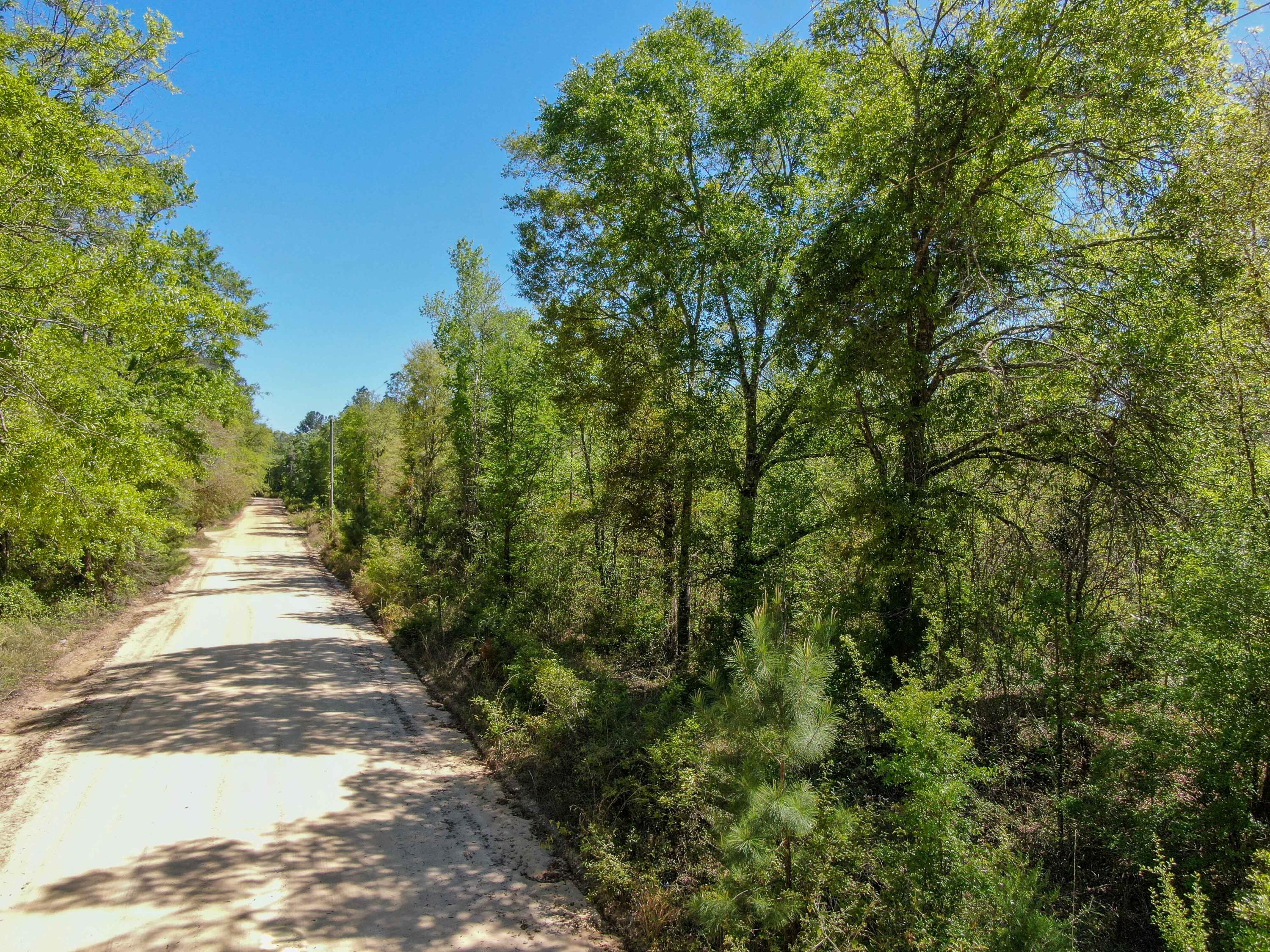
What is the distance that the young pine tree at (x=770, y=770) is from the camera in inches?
140

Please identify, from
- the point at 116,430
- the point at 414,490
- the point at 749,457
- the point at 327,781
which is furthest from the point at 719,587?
the point at 414,490

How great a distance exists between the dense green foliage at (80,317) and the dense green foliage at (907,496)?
6053 millimetres

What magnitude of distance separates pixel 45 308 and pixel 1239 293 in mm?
12458

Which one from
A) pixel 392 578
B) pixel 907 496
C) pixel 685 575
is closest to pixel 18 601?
pixel 392 578

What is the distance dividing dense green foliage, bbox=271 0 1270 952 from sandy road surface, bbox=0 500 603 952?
0.88 meters

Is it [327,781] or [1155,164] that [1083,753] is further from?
[327,781]

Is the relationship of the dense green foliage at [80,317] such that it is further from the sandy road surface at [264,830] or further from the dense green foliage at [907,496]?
the dense green foliage at [907,496]

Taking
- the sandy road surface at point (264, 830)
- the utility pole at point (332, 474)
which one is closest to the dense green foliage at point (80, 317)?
the sandy road surface at point (264, 830)

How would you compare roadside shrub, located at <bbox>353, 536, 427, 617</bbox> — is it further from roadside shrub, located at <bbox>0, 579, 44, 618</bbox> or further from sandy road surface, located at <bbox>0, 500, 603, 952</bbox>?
roadside shrub, located at <bbox>0, 579, 44, 618</bbox>

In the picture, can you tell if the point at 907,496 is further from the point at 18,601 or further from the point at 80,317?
the point at 18,601

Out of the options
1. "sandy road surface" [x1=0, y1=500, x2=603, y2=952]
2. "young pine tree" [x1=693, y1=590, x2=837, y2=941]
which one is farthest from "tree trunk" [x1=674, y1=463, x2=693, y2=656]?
"young pine tree" [x1=693, y1=590, x2=837, y2=941]

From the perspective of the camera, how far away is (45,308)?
24.0 feet

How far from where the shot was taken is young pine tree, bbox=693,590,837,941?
3561 mm

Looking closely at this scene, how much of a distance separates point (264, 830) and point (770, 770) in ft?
16.8
